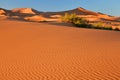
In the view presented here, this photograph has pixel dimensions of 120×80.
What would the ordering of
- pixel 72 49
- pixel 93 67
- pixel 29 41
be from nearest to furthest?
pixel 93 67 → pixel 72 49 → pixel 29 41

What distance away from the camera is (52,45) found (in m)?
15.5

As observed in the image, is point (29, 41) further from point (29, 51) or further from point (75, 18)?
point (75, 18)

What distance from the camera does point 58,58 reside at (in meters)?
12.1

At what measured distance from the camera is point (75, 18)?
3988 centimetres

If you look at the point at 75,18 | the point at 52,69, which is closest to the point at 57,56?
the point at 52,69

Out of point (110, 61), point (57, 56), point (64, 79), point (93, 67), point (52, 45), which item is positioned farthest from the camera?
point (52, 45)

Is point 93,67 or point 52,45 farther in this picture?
point 52,45

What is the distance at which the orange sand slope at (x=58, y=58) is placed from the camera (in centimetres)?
936

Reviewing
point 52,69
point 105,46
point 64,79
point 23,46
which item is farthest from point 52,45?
point 64,79

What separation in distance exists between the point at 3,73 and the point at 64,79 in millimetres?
2593

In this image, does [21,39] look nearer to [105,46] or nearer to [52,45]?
[52,45]

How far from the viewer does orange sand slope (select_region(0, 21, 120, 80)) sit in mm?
9359

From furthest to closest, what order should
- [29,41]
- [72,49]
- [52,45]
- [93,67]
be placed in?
[29,41]
[52,45]
[72,49]
[93,67]

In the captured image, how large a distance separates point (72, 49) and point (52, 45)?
1.89 metres
